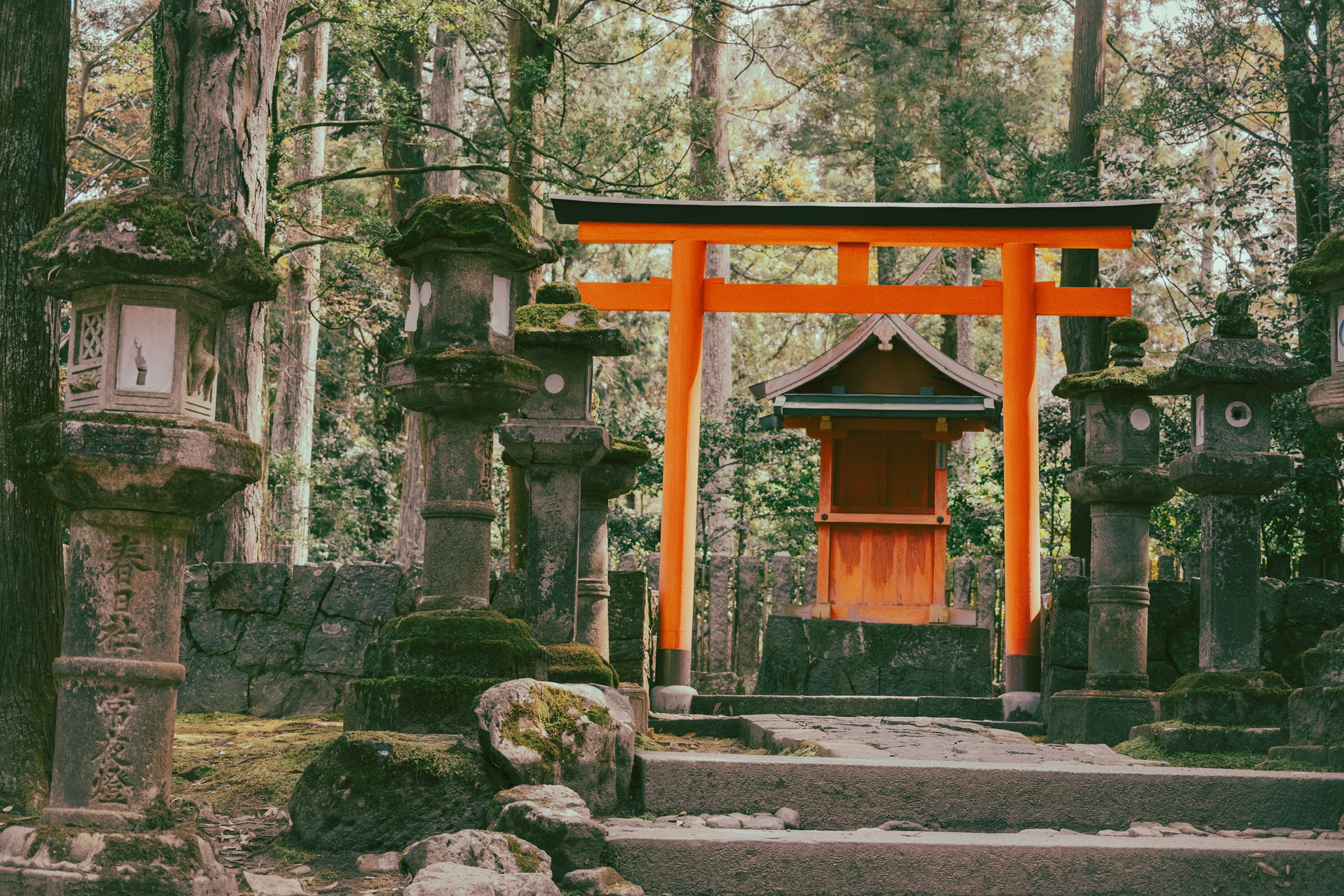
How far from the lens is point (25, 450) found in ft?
13.9

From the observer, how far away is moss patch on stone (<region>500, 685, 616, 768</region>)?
16.5 ft

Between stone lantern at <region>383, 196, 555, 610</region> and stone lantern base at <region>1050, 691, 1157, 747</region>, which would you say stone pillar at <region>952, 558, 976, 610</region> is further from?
stone lantern at <region>383, 196, 555, 610</region>

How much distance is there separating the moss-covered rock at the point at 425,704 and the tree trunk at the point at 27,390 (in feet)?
4.39

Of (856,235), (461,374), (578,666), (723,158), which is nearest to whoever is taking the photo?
(461,374)

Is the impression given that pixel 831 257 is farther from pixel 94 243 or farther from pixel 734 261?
pixel 94 243

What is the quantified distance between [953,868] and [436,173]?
13.2 metres

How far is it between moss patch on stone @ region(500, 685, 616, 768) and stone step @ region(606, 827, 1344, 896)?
57 cm

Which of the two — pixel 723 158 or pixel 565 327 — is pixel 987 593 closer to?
pixel 565 327

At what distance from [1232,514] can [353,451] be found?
53.5 ft

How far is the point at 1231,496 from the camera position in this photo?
7.37 m

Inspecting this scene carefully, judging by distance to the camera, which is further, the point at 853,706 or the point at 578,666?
the point at 853,706

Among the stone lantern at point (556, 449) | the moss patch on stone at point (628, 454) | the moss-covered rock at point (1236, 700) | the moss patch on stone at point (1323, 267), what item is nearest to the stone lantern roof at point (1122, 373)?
the moss patch on stone at point (1323, 267)

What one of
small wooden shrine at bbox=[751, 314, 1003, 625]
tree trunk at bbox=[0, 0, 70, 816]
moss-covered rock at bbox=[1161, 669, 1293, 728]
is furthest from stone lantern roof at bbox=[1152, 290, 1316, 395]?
tree trunk at bbox=[0, 0, 70, 816]

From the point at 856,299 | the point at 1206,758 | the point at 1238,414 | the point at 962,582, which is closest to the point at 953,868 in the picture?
the point at 1206,758
